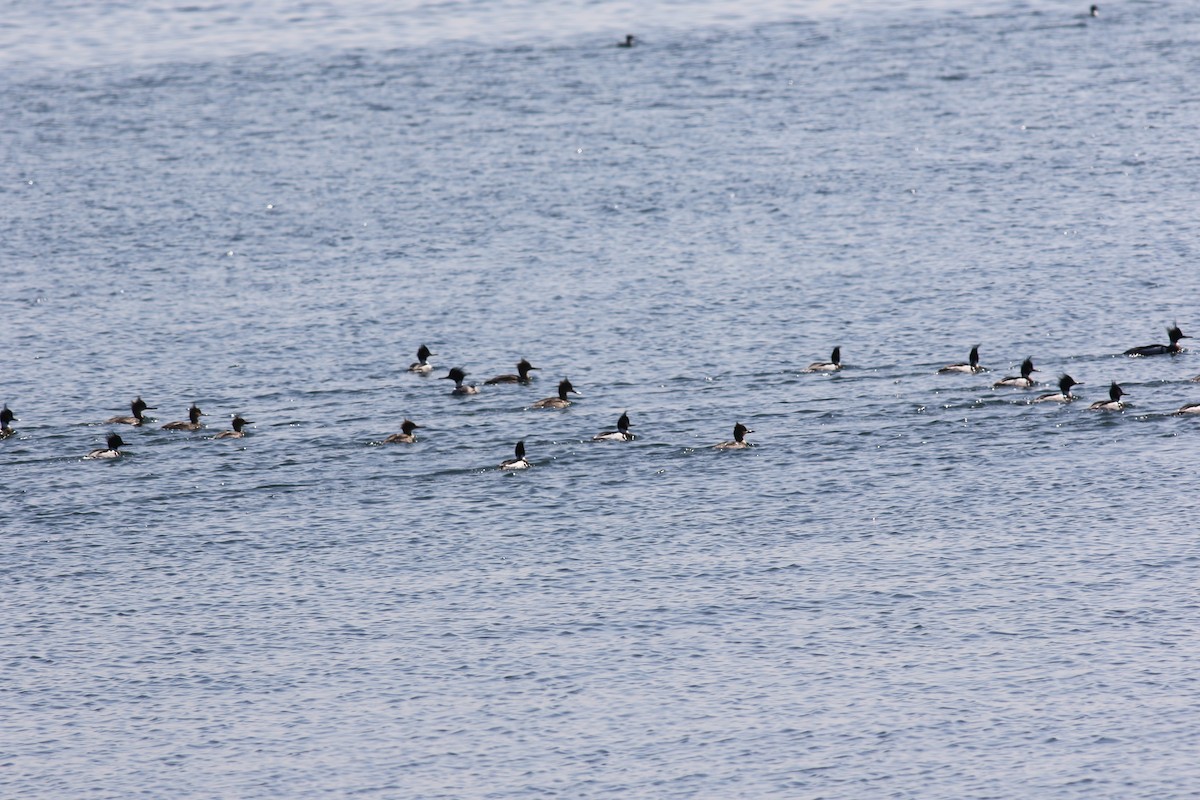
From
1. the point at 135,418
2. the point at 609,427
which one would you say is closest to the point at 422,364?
the point at 609,427

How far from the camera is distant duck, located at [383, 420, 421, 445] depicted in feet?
193

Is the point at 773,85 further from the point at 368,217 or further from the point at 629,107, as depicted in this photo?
the point at 368,217

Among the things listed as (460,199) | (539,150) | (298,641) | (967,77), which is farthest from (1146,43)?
(298,641)

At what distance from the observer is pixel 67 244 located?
8425 cm

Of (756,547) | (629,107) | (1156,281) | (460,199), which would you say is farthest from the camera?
(629,107)

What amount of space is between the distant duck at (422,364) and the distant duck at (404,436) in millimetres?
7206

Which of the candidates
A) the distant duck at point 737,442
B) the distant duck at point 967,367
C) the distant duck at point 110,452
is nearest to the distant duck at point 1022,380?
the distant duck at point 967,367

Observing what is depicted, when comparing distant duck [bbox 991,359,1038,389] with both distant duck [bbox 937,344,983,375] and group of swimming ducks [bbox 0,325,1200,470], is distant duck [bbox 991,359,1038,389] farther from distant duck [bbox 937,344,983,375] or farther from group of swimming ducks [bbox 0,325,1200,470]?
distant duck [bbox 937,344,983,375]

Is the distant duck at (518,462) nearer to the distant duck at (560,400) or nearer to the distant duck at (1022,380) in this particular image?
the distant duck at (560,400)

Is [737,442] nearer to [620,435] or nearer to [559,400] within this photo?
[620,435]

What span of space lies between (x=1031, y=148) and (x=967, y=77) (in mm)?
14931

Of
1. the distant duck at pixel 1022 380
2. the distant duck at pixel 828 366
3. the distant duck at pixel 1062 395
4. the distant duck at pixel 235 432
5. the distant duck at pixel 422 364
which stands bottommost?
the distant duck at pixel 1062 395

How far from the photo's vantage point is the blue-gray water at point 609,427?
137 ft

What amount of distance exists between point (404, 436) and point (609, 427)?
251 inches
